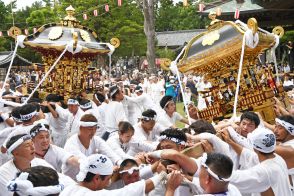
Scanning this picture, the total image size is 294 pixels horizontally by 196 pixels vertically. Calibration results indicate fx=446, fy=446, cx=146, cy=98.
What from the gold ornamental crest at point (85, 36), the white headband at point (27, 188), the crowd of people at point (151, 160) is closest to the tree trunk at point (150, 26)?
the gold ornamental crest at point (85, 36)

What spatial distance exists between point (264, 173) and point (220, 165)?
78 cm

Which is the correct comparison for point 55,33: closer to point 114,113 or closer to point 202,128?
point 114,113

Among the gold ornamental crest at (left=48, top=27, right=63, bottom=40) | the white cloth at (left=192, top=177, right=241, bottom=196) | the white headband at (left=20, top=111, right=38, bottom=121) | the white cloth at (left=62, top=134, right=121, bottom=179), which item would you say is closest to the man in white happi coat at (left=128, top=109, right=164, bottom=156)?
the white cloth at (left=62, top=134, right=121, bottom=179)

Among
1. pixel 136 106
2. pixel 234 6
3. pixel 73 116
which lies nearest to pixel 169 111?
pixel 136 106

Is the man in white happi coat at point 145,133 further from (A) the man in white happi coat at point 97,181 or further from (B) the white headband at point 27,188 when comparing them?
(B) the white headband at point 27,188

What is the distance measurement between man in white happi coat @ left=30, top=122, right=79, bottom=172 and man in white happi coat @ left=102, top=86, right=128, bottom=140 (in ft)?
A: 8.98

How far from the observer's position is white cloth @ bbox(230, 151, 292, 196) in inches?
132

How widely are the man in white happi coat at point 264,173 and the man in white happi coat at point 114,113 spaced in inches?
152

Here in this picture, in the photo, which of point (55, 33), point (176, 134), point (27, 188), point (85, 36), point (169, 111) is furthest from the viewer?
point (85, 36)

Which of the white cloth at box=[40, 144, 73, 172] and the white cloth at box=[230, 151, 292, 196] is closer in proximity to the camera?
the white cloth at box=[230, 151, 292, 196]

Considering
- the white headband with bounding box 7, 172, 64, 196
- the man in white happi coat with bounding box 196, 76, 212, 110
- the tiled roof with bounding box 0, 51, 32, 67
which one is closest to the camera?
the white headband with bounding box 7, 172, 64, 196

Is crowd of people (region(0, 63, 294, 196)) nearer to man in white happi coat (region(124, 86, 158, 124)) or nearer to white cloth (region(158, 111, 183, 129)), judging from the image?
white cloth (region(158, 111, 183, 129))

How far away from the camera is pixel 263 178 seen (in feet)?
11.2

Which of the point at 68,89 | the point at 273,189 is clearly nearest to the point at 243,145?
the point at 273,189
